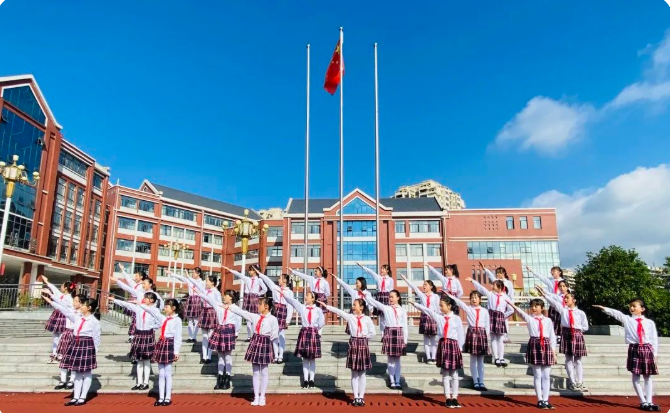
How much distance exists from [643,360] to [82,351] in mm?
9161

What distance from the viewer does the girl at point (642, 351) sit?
7195mm

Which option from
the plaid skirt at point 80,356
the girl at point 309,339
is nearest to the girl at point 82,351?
the plaid skirt at point 80,356

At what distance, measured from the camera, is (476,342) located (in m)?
8.36

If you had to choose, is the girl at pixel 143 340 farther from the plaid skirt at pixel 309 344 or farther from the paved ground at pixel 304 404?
the plaid skirt at pixel 309 344

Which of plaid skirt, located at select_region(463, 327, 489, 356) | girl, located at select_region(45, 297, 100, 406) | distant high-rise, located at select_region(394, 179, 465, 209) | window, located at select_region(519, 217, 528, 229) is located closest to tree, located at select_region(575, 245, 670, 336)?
plaid skirt, located at select_region(463, 327, 489, 356)

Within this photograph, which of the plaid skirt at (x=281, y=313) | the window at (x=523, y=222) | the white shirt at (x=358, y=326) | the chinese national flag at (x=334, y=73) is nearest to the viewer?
the white shirt at (x=358, y=326)

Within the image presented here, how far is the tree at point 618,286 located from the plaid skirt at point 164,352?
17414mm

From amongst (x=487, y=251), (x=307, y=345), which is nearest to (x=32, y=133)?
(x=307, y=345)

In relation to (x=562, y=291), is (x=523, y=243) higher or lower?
higher

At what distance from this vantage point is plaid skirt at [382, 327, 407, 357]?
26.9ft

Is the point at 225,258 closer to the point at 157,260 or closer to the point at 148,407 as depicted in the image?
the point at 157,260

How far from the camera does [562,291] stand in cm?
978

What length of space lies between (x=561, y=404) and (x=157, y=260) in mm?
51298

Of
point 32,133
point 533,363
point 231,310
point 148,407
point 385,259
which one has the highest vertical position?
point 32,133
